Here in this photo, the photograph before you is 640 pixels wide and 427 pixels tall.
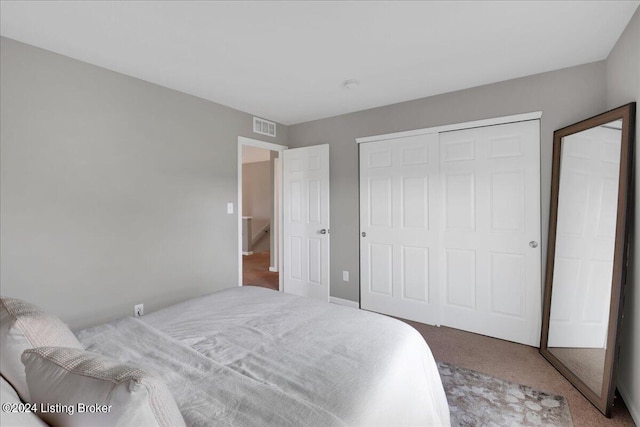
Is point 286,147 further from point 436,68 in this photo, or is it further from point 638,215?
point 638,215

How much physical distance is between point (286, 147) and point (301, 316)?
2.96m

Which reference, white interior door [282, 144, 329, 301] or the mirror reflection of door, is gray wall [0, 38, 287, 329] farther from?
the mirror reflection of door

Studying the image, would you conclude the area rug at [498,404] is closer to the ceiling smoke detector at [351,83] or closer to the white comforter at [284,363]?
the white comforter at [284,363]

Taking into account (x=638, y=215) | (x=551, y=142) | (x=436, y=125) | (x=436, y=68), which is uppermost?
(x=436, y=68)

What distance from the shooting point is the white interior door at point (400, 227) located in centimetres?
319

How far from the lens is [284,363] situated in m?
1.27

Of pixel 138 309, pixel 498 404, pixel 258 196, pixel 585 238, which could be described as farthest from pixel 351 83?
pixel 258 196

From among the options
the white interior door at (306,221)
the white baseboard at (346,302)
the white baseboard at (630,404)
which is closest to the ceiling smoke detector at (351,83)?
the white interior door at (306,221)

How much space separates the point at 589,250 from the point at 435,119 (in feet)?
5.80

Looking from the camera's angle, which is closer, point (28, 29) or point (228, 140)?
point (28, 29)


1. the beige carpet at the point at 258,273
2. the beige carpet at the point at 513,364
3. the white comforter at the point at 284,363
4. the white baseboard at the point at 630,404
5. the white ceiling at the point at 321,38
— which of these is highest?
the white ceiling at the point at 321,38

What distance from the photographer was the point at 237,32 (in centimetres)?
198

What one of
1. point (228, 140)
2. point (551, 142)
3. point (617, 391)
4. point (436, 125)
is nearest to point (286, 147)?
point (228, 140)

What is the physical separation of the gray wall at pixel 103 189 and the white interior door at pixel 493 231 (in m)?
2.53
